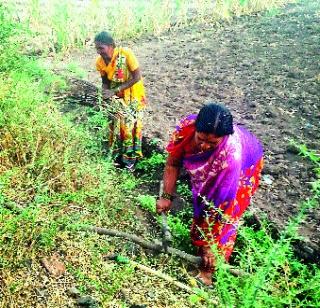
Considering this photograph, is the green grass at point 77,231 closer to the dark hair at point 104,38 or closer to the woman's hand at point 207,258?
the woman's hand at point 207,258

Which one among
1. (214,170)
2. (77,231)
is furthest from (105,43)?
(77,231)

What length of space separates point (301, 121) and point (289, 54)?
307cm

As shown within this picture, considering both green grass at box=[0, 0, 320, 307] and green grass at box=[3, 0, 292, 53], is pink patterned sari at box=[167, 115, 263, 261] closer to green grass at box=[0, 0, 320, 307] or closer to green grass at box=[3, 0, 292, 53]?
green grass at box=[0, 0, 320, 307]

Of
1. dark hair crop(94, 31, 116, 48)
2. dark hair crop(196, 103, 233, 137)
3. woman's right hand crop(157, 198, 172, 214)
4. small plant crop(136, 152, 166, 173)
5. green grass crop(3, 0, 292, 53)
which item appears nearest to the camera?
dark hair crop(196, 103, 233, 137)

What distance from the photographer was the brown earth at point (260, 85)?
3877 millimetres

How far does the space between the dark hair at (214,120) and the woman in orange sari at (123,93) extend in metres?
1.91

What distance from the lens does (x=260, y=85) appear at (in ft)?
20.7

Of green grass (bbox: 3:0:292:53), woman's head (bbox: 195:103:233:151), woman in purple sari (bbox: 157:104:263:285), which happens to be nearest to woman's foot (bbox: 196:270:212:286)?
woman in purple sari (bbox: 157:104:263:285)

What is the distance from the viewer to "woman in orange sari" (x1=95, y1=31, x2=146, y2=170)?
14.4 feet

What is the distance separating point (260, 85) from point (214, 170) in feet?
12.9

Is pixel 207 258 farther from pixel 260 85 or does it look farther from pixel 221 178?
pixel 260 85

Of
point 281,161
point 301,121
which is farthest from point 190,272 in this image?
point 301,121

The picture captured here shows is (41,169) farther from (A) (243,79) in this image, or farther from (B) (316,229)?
(A) (243,79)

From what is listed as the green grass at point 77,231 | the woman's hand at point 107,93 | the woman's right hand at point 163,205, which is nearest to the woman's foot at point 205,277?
the green grass at point 77,231
